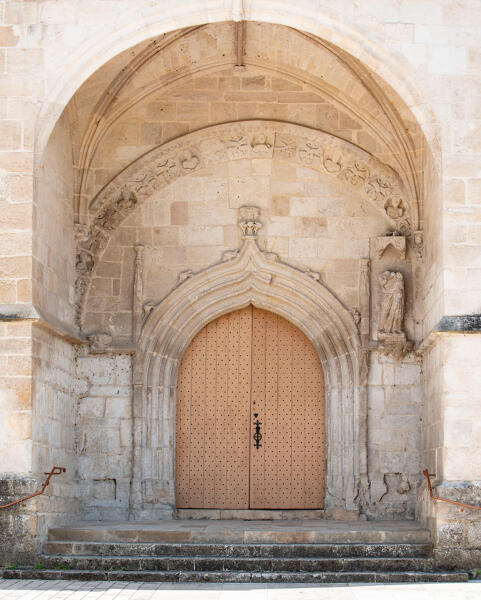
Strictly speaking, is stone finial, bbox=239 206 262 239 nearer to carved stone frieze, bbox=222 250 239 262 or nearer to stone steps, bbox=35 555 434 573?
carved stone frieze, bbox=222 250 239 262

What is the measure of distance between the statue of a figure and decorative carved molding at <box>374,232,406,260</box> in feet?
0.93

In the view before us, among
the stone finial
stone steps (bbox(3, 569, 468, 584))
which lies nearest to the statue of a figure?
the stone finial

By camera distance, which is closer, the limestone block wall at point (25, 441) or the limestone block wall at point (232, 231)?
the limestone block wall at point (25, 441)

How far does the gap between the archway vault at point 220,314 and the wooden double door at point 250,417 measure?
204mm

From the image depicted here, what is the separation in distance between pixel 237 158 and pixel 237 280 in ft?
4.57

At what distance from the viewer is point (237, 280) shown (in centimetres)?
1084

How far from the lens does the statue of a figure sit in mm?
10539

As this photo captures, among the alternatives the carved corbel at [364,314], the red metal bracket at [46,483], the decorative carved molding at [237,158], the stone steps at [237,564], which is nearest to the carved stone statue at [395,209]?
the decorative carved molding at [237,158]

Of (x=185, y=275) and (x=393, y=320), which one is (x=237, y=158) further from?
(x=393, y=320)

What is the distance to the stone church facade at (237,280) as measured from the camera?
10336 millimetres

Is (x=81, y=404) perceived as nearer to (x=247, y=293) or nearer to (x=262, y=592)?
(x=247, y=293)

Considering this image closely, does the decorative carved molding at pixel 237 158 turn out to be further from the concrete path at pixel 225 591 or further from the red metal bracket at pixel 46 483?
the concrete path at pixel 225 591

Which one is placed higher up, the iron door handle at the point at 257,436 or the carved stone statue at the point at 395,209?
the carved stone statue at the point at 395,209

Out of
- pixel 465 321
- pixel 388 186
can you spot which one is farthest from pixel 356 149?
pixel 465 321
